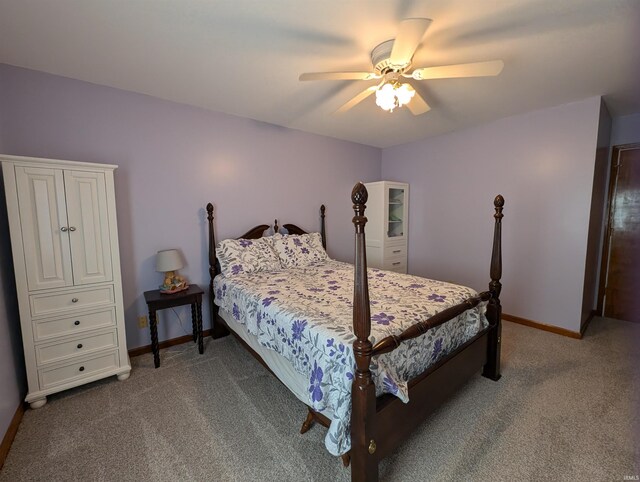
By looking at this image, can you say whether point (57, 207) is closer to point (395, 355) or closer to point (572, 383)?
point (395, 355)

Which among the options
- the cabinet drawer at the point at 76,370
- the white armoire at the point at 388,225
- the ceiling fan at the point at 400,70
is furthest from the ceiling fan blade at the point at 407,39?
the cabinet drawer at the point at 76,370

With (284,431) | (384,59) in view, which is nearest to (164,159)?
(384,59)

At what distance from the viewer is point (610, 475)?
144 cm

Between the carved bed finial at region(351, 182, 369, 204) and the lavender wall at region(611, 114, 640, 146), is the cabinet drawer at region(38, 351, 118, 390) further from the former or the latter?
the lavender wall at region(611, 114, 640, 146)

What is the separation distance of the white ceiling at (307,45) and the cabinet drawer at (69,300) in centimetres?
166

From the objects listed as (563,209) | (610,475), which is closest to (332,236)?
(563,209)

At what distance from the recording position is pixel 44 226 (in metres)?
1.96

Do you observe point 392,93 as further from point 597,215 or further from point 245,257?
point 597,215

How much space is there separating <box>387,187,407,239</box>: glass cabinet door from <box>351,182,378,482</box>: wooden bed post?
3197mm

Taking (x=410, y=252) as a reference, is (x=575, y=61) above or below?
above

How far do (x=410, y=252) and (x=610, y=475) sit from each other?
3167 millimetres

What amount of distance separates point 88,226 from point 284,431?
6.55ft

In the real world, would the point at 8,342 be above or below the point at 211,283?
below

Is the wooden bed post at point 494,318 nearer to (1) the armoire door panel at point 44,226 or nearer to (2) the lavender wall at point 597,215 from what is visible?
(2) the lavender wall at point 597,215
